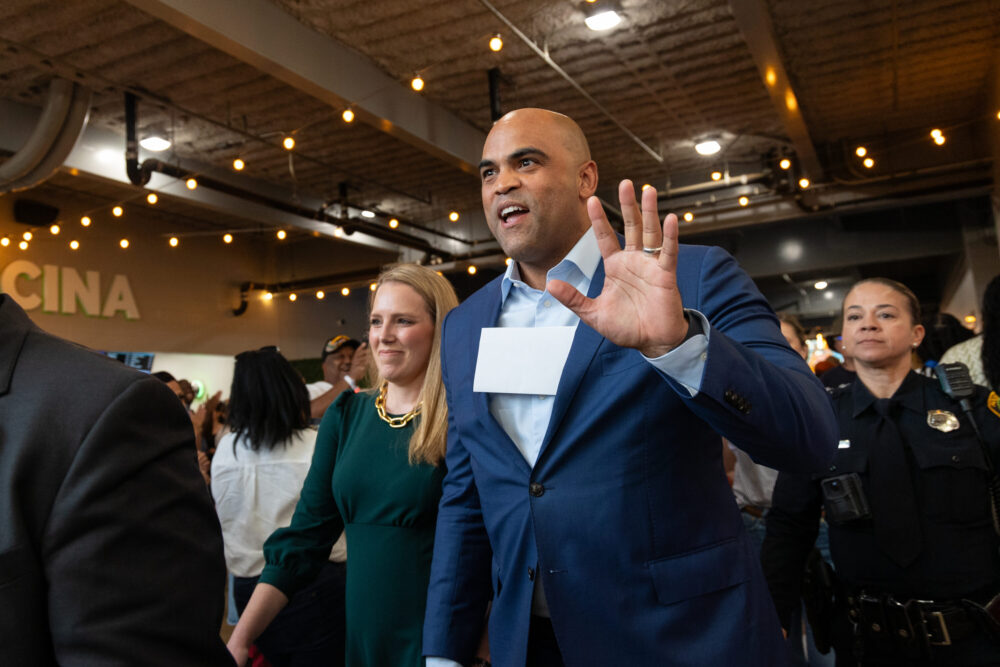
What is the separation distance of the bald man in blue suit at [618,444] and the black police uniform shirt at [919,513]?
3.16ft

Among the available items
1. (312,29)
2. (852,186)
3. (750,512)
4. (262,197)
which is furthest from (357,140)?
(750,512)

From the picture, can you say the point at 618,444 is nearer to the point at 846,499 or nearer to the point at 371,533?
the point at 371,533

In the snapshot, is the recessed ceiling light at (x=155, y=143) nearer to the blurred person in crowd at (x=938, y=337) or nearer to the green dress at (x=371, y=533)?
the green dress at (x=371, y=533)

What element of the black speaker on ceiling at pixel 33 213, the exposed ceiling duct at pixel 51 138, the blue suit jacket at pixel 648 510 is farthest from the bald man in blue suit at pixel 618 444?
the black speaker on ceiling at pixel 33 213

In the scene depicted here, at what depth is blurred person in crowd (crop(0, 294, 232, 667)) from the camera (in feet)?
2.56

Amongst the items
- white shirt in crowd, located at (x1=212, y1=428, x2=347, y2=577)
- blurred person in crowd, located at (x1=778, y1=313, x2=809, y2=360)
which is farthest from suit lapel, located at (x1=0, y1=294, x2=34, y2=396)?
blurred person in crowd, located at (x1=778, y1=313, x2=809, y2=360)

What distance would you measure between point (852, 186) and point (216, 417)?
A: 830 cm

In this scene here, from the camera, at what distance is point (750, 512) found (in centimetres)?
347

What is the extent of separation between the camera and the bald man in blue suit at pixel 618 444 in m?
1.09

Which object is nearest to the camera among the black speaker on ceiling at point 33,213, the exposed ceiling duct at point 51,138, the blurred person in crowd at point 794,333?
the blurred person in crowd at point 794,333

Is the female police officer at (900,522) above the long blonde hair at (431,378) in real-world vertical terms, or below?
below

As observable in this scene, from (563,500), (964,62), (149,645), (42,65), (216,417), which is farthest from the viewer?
(964,62)

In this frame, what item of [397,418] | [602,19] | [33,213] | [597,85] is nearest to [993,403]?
[397,418]

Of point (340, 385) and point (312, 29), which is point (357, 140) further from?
point (340, 385)
